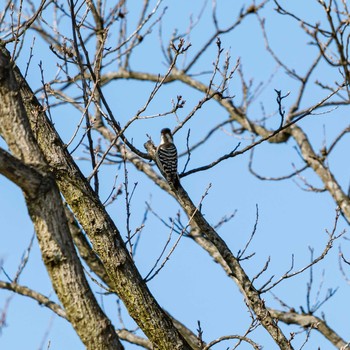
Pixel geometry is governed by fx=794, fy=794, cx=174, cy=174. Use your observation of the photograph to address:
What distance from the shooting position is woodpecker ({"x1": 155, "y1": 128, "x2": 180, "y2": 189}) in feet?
20.0

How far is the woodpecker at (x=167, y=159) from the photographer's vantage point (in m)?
6.08

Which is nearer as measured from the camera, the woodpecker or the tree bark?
the tree bark

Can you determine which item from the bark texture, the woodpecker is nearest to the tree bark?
the bark texture

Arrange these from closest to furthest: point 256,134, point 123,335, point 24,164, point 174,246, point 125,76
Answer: point 24,164, point 174,246, point 123,335, point 256,134, point 125,76

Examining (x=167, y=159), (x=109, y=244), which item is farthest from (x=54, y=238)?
(x=167, y=159)

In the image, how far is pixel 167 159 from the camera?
6.93m

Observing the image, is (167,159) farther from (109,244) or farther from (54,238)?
(54,238)

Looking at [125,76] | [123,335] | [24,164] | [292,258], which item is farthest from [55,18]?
[24,164]

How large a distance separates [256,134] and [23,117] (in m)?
6.38

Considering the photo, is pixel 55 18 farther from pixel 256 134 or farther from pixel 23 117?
pixel 23 117

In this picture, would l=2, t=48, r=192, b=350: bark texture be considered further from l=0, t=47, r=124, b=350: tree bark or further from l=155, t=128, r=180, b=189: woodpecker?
l=155, t=128, r=180, b=189: woodpecker

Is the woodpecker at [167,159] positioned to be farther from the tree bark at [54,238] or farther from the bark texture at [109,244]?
the tree bark at [54,238]

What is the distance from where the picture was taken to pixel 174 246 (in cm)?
477

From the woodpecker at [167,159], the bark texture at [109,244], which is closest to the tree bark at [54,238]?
the bark texture at [109,244]
